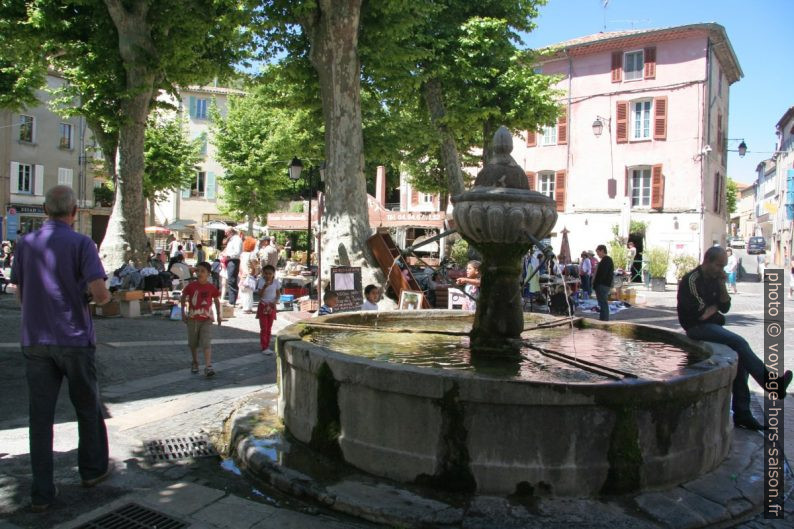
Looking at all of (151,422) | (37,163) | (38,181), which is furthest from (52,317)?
(37,163)

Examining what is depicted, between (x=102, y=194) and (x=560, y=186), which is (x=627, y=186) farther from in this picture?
(x=102, y=194)

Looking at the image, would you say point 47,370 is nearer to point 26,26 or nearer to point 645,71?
point 26,26

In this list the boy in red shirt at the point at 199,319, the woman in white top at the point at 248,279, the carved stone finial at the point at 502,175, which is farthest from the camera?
the woman in white top at the point at 248,279

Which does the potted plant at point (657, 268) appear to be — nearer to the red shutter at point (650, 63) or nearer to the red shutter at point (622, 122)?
the red shutter at point (622, 122)

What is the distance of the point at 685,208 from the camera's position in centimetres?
3075

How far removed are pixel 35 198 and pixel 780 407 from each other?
40.5m

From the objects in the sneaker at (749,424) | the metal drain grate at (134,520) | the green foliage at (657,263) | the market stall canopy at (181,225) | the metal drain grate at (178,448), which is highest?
the market stall canopy at (181,225)

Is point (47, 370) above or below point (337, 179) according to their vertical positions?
below

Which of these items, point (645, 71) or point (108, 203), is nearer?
point (645, 71)

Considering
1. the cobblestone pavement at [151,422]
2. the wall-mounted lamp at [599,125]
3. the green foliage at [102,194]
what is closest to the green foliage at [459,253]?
the wall-mounted lamp at [599,125]

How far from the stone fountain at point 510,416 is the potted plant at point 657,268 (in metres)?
19.5

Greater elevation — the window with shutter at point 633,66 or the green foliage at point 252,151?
the window with shutter at point 633,66

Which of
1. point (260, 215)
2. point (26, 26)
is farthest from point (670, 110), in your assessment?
A: point (26, 26)

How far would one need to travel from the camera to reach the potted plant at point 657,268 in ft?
75.9
